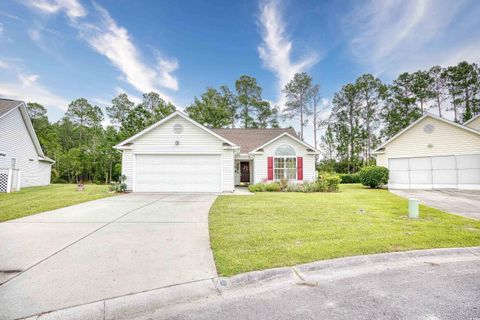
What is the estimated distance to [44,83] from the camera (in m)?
17.2

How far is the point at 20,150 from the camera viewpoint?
16.2 meters

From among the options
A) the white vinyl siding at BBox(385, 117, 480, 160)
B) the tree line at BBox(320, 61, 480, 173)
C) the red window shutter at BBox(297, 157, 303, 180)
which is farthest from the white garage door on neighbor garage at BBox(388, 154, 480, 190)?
the tree line at BBox(320, 61, 480, 173)

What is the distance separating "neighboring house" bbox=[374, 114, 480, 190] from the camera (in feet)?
46.6

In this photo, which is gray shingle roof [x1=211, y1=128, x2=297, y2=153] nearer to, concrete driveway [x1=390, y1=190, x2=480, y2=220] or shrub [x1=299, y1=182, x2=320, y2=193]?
shrub [x1=299, y1=182, x2=320, y2=193]

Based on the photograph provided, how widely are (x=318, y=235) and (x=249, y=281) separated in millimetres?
2314

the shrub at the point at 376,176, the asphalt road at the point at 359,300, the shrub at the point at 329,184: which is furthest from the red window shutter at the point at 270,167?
the asphalt road at the point at 359,300

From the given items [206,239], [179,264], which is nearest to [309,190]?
[206,239]

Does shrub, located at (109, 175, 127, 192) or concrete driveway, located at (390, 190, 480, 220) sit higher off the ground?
shrub, located at (109, 175, 127, 192)

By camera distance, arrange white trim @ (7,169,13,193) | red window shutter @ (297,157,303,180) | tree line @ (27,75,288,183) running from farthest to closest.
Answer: tree line @ (27,75,288,183), red window shutter @ (297,157,303,180), white trim @ (7,169,13,193)

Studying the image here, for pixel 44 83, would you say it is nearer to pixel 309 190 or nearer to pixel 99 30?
pixel 99 30

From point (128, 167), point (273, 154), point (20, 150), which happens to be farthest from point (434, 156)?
point (20, 150)

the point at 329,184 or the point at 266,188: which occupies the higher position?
the point at 329,184

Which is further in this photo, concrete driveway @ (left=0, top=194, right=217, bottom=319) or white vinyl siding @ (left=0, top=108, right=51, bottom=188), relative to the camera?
white vinyl siding @ (left=0, top=108, right=51, bottom=188)

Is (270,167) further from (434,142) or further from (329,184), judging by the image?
(434,142)
